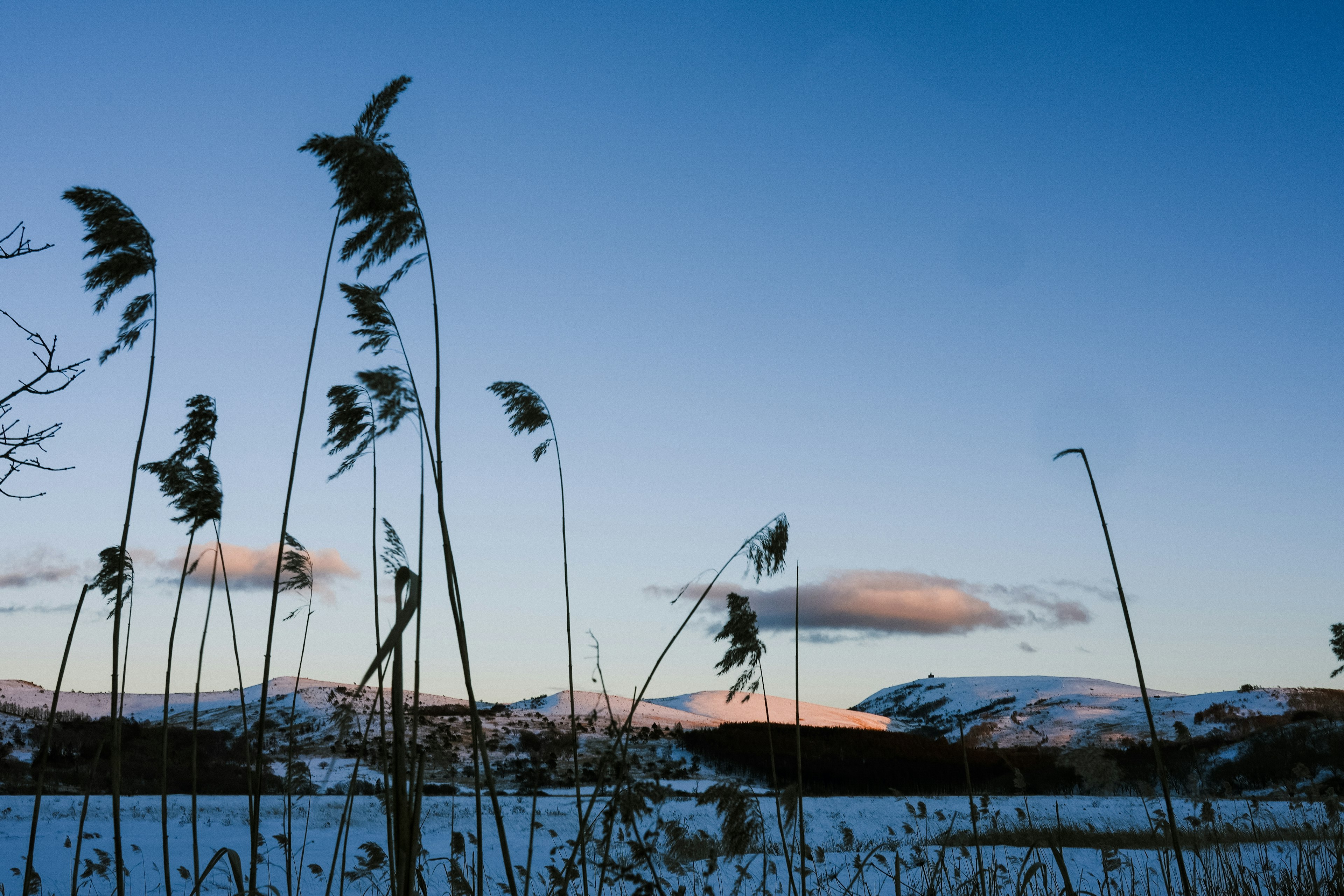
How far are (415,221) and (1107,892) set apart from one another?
6.70 m

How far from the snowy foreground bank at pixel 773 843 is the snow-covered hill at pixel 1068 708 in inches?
335

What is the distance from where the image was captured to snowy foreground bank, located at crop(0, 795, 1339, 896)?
20.0 feet

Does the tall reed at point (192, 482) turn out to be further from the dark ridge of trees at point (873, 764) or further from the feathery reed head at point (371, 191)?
the dark ridge of trees at point (873, 764)

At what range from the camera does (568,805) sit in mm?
15648

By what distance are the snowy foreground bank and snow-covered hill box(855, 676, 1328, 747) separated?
850cm

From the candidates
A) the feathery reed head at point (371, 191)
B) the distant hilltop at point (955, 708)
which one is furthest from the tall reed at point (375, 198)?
Answer: the distant hilltop at point (955, 708)

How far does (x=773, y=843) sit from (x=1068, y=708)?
105 feet

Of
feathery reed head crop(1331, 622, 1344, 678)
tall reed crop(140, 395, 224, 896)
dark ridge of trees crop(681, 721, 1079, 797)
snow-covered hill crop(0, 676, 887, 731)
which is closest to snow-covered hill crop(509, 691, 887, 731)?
snow-covered hill crop(0, 676, 887, 731)

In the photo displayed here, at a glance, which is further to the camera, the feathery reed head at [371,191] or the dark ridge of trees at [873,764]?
the dark ridge of trees at [873,764]

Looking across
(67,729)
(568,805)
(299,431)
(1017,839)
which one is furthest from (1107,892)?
(67,729)

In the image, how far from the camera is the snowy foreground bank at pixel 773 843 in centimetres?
609

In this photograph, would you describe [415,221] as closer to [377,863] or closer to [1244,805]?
[377,863]

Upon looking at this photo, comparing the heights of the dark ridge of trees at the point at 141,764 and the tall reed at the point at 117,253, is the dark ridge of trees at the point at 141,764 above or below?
below

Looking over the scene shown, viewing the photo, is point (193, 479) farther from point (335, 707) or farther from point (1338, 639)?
point (335, 707)
